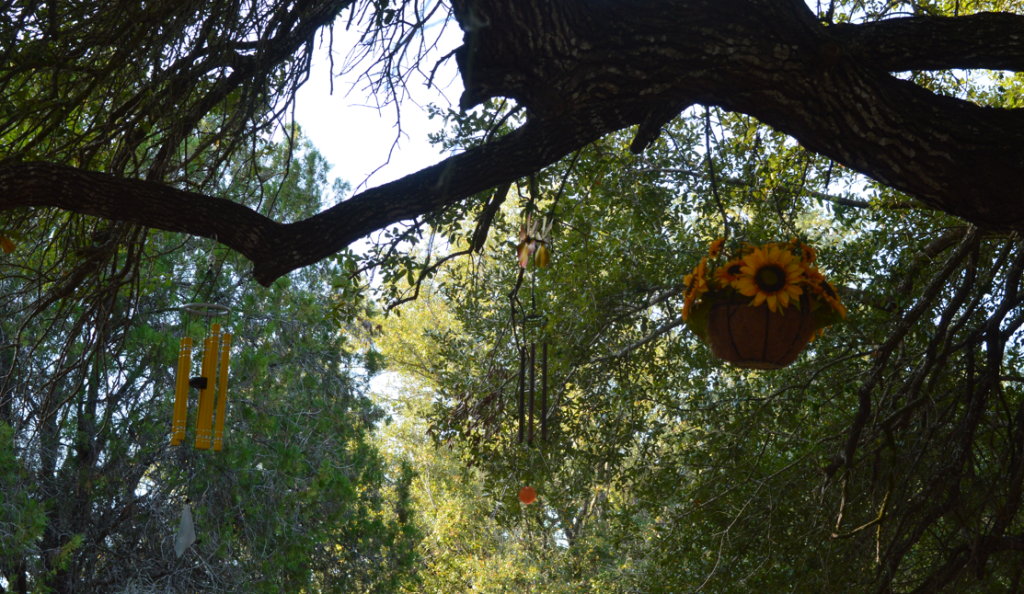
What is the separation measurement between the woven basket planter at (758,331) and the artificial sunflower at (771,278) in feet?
0.12

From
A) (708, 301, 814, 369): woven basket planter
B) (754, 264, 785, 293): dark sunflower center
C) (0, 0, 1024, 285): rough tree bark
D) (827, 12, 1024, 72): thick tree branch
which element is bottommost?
(708, 301, 814, 369): woven basket planter

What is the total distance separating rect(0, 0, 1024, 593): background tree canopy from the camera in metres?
1.51

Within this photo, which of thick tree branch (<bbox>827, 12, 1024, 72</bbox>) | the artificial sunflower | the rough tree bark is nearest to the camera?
the rough tree bark

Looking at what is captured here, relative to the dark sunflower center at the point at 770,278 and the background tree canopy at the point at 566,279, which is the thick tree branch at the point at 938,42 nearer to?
the background tree canopy at the point at 566,279

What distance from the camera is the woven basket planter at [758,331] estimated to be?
5.93ft

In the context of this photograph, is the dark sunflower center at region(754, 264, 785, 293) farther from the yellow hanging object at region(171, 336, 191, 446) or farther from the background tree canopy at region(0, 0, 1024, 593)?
the yellow hanging object at region(171, 336, 191, 446)

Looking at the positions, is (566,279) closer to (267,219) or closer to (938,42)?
(267,219)

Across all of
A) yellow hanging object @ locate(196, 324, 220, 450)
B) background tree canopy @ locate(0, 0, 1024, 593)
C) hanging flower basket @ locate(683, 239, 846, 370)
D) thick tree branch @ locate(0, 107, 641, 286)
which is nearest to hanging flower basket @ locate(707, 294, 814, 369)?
hanging flower basket @ locate(683, 239, 846, 370)

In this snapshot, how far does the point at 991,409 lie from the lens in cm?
326

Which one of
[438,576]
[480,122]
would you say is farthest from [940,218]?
[438,576]

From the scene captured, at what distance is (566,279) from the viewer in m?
3.89

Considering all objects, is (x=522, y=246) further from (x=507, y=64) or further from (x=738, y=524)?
(x=738, y=524)

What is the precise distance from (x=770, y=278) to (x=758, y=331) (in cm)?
12

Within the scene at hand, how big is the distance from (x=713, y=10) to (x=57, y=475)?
228 inches
